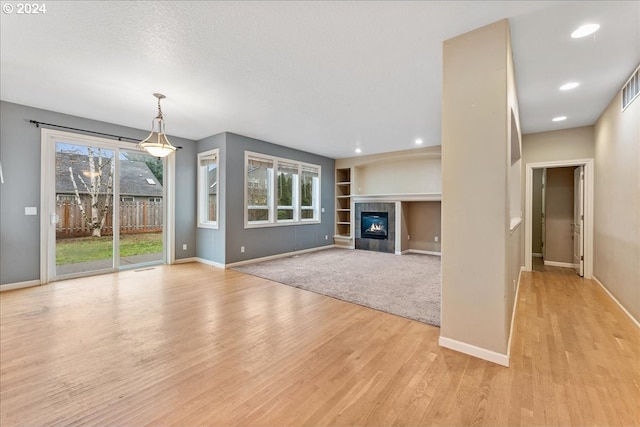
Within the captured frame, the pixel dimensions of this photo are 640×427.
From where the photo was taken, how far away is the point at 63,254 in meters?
4.56

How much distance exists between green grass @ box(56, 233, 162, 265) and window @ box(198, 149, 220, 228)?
987mm

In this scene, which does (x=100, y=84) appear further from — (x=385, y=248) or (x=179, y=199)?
(x=385, y=248)

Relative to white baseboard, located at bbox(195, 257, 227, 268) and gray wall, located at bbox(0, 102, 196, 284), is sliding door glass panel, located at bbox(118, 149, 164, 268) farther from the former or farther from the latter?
gray wall, located at bbox(0, 102, 196, 284)

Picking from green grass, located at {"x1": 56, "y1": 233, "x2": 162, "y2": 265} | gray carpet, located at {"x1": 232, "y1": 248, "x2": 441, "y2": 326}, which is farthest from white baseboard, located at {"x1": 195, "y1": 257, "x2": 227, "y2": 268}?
green grass, located at {"x1": 56, "y1": 233, "x2": 162, "y2": 265}

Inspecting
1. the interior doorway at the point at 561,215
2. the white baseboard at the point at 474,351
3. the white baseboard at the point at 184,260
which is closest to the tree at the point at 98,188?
the white baseboard at the point at 184,260

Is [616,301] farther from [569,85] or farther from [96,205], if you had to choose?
[96,205]

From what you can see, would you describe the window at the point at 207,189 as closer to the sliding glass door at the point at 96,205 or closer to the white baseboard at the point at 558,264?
the sliding glass door at the point at 96,205

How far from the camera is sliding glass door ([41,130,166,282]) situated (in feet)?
14.1

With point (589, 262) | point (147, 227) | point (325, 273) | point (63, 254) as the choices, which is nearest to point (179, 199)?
point (147, 227)

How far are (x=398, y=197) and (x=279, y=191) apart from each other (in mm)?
3097

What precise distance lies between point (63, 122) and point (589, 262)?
8.97 metres

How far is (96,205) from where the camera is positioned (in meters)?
4.88

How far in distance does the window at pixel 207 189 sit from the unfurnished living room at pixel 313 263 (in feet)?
0.29

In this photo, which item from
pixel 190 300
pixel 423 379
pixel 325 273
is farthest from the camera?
pixel 325 273
